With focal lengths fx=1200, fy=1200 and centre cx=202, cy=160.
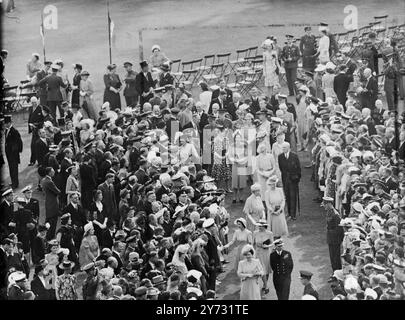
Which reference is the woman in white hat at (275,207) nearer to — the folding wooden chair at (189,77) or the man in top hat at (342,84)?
the man in top hat at (342,84)

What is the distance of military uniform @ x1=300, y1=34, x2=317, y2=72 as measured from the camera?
34312mm

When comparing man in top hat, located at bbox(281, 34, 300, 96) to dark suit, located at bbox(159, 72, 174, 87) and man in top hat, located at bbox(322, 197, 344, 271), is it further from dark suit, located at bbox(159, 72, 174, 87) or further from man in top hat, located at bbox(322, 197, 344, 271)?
man in top hat, located at bbox(322, 197, 344, 271)

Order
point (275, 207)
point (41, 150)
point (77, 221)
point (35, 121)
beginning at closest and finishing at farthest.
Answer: point (77, 221) → point (275, 207) → point (41, 150) → point (35, 121)

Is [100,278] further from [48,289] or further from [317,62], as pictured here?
[317,62]

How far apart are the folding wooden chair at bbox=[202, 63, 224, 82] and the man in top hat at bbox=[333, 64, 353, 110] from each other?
13.9ft

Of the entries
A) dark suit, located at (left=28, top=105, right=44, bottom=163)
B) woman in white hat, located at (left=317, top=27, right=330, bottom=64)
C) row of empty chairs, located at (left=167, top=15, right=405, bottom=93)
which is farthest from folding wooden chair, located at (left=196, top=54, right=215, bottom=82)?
dark suit, located at (left=28, top=105, right=44, bottom=163)

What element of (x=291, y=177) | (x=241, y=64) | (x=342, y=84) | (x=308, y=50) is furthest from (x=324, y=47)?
(x=291, y=177)

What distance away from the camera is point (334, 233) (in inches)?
959

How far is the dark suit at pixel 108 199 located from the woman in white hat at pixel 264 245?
128 inches

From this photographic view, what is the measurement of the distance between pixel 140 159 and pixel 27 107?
300 inches

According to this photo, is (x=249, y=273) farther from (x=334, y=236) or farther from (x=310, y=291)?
(x=334, y=236)

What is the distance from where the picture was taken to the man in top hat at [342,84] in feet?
104

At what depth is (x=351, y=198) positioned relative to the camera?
25.3m

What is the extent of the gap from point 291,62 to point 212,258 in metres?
11.6
